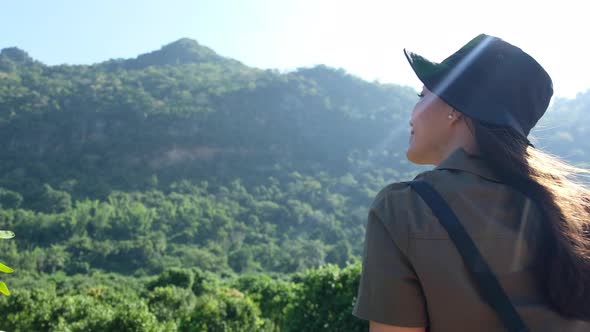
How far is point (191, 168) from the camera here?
6016cm

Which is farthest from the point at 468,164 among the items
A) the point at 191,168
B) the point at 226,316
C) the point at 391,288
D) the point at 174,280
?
the point at 191,168

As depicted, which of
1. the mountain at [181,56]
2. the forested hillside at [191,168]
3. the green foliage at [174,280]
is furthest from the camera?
the mountain at [181,56]

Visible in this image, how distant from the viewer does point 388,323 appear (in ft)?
3.08

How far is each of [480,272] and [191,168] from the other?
60.3 metres

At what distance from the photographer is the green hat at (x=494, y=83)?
3.55 feet

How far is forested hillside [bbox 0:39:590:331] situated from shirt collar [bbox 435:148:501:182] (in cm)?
1742

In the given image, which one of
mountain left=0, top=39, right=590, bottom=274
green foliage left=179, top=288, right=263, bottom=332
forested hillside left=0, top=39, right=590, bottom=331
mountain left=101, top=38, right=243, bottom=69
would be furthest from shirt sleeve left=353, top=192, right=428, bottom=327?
mountain left=101, top=38, right=243, bottom=69

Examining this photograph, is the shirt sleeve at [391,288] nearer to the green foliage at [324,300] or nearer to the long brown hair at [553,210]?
the long brown hair at [553,210]

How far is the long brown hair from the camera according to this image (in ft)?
3.17

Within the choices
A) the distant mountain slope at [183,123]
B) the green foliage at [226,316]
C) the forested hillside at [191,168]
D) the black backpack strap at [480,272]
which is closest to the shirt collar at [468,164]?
the black backpack strap at [480,272]

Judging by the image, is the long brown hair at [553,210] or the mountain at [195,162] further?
the mountain at [195,162]

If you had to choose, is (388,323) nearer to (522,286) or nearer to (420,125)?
(522,286)

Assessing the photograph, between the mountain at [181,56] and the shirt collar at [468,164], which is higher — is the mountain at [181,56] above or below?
above

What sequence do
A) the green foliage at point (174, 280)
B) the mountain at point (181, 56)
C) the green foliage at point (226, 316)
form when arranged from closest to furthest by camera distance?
the green foliage at point (226, 316)
the green foliage at point (174, 280)
the mountain at point (181, 56)
